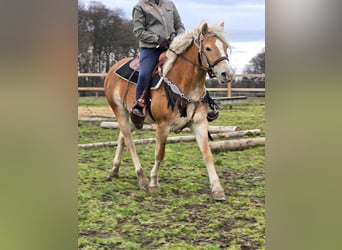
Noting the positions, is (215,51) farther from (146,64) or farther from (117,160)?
(117,160)

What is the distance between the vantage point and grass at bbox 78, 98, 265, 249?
1282mm

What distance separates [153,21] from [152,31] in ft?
0.12

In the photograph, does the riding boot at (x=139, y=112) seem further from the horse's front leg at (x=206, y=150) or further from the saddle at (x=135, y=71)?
the horse's front leg at (x=206, y=150)

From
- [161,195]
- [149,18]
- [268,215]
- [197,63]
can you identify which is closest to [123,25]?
[149,18]

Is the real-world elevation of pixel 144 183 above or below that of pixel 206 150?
below

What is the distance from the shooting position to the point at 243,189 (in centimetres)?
136

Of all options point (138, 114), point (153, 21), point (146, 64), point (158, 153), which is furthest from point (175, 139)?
point (153, 21)

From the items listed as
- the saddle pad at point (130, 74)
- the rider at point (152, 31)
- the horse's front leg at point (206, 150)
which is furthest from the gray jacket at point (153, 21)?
the horse's front leg at point (206, 150)

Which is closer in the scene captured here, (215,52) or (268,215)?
(268,215)

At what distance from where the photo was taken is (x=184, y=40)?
4.71 feet

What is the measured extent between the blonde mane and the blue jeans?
5cm

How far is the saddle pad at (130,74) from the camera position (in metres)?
1.47
